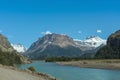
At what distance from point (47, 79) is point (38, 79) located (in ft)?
10.5

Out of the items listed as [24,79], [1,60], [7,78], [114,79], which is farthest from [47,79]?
[1,60]

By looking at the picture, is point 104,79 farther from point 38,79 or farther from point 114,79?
point 38,79

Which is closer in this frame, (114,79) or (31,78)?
(31,78)

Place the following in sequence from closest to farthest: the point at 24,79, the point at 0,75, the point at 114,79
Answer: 1. the point at 0,75
2. the point at 24,79
3. the point at 114,79

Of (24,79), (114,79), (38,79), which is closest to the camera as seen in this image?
(24,79)

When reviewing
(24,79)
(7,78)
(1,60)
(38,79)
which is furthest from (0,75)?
(1,60)

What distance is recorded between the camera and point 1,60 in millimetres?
115188

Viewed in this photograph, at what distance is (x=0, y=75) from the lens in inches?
1772

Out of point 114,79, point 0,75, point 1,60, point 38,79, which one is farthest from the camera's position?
point 1,60

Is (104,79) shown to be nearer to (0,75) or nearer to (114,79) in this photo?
(114,79)

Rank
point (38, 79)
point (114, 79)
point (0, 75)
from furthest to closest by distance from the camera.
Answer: point (114, 79), point (38, 79), point (0, 75)

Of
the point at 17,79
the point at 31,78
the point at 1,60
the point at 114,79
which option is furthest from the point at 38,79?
the point at 1,60

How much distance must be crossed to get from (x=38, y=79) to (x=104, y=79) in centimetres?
4361

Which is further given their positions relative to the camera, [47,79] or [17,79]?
[47,79]
